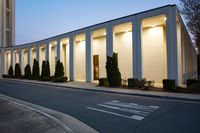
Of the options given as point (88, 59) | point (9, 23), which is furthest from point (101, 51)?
point (9, 23)

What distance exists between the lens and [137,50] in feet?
57.5

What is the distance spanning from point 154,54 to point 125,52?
3641 millimetres

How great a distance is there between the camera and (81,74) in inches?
1098

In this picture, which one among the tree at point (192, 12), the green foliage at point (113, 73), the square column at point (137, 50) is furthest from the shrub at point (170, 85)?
the tree at point (192, 12)

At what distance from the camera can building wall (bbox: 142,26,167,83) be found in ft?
66.1

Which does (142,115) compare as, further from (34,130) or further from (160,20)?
(160,20)

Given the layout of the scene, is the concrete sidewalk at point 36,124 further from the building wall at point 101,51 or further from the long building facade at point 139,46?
the building wall at point 101,51

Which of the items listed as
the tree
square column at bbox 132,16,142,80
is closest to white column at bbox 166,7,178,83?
square column at bbox 132,16,142,80

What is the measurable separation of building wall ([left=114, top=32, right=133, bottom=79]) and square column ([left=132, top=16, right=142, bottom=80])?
4578mm

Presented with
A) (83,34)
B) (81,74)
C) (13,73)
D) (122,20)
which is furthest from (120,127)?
(13,73)

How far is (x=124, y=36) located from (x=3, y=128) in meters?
19.0

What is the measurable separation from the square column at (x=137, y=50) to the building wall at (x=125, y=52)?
4578 millimetres

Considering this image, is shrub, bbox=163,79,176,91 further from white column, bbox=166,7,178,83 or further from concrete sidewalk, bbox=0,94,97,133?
concrete sidewalk, bbox=0,94,97,133

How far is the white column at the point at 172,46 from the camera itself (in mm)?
15420
